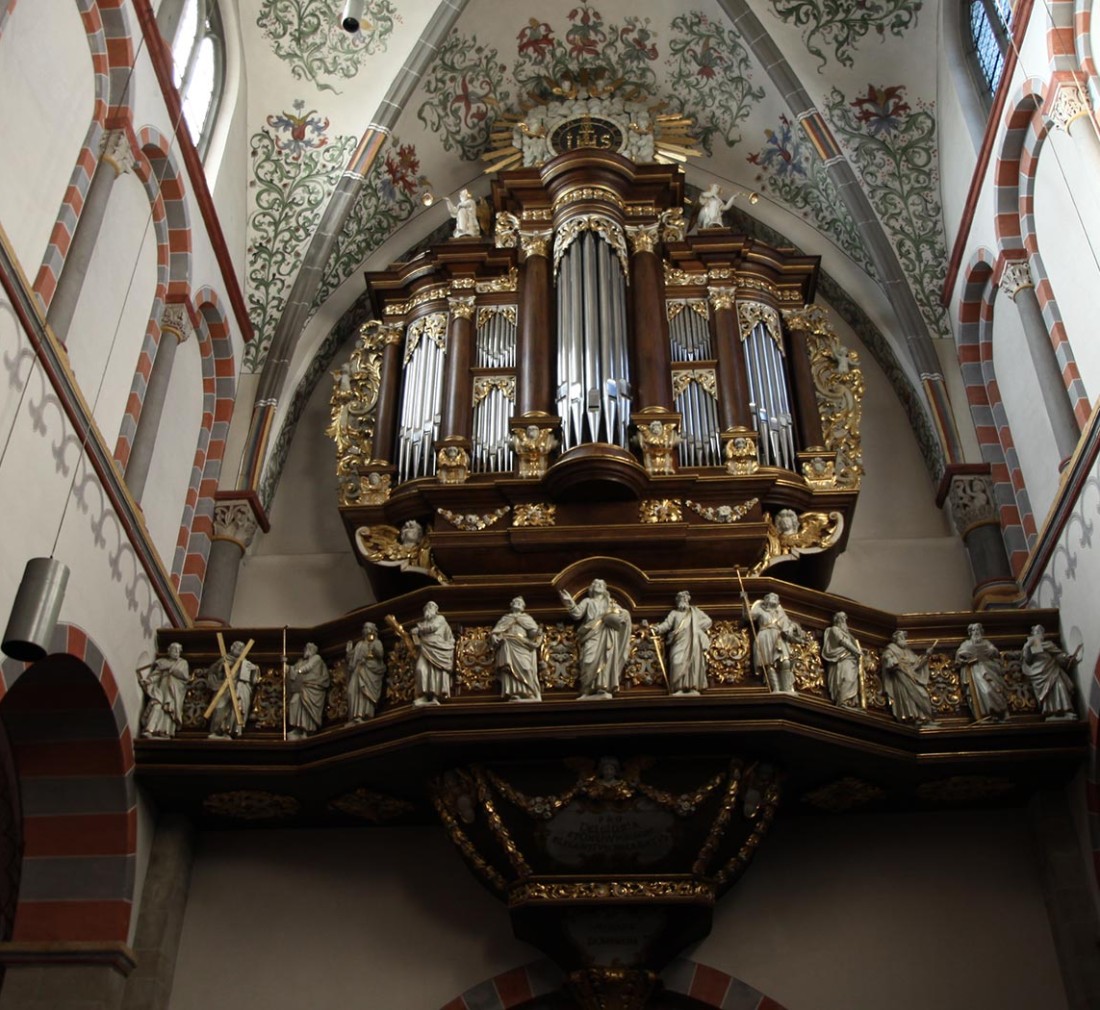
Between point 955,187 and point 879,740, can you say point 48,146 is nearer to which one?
point 879,740

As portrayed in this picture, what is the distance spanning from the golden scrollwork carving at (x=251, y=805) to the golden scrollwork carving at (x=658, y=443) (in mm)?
3831

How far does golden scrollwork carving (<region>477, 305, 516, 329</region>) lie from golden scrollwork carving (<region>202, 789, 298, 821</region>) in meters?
4.70

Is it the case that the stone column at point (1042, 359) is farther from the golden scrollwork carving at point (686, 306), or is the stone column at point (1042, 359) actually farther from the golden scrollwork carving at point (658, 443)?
the golden scrollwork carving at point (658, 443)

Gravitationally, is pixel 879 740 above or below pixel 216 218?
below

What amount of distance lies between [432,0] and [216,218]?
Result: 344 cm

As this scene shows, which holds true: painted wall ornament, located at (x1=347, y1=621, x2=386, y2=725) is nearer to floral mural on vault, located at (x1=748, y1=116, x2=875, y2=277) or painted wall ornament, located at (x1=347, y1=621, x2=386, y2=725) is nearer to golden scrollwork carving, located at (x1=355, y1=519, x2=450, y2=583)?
golden scrollwork carving, located at (x1=355, y1=519, x2=450, y2=583)

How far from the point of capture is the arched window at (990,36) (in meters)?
11.1

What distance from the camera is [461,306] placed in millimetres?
11844

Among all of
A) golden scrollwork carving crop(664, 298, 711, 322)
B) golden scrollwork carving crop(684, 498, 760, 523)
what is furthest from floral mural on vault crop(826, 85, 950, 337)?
golden scrollwork carving crop(684, 498, 760, 523)

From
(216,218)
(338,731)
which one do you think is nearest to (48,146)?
(216,218)

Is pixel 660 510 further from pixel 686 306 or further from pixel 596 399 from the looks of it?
pixel 686 306

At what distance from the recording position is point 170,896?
943 cm

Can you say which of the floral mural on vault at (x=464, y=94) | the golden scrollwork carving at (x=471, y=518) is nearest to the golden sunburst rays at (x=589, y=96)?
the floral mural on vault at (x=464, y=94)

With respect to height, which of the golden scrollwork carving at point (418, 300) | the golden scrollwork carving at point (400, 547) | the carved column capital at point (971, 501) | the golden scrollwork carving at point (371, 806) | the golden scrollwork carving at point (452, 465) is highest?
the golden scrollwork carving at point (418, 300)
